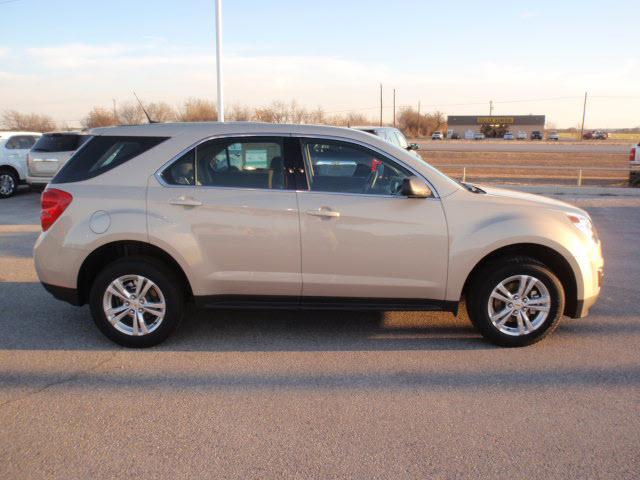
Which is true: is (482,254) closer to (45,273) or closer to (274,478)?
(274,478)

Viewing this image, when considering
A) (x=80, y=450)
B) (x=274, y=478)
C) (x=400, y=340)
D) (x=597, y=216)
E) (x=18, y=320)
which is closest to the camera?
(x=274, y=478)

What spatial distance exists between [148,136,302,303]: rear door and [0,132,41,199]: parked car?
488 inches

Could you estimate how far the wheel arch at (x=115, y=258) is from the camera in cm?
474

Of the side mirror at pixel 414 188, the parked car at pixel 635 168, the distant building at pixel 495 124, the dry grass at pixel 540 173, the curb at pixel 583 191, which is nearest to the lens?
the side mirror at pixel 414 188

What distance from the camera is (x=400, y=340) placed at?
16.3 feet

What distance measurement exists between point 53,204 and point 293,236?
1983 mm

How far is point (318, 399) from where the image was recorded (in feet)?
12.7

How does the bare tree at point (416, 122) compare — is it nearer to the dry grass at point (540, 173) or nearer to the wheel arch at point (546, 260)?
the dry grass at point (540, 173)

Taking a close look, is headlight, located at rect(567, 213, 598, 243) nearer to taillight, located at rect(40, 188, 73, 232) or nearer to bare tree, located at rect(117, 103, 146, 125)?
taillight, located at rect(40, 188, 73, 232)

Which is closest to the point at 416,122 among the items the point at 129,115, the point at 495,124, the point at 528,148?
the point at 495,124

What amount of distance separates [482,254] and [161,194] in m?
2.62

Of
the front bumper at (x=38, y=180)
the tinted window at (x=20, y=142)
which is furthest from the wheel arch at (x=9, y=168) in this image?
the front bumper at (x=38, y=180)

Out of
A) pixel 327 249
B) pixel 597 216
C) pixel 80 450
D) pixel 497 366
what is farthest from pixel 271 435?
pixel 597 216

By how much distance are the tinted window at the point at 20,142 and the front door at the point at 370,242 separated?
13.3 m
